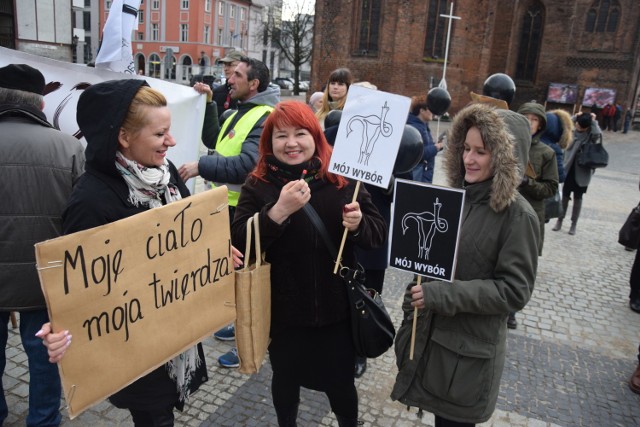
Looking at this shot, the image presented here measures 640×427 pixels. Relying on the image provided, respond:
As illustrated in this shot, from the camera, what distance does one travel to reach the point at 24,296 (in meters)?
2.52

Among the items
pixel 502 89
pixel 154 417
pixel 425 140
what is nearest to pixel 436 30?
pixel 425 140

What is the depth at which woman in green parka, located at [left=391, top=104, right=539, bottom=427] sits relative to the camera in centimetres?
209

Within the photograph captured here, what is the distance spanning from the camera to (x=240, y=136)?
3434mm

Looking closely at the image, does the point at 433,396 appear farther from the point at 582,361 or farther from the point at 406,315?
the point at 582,361

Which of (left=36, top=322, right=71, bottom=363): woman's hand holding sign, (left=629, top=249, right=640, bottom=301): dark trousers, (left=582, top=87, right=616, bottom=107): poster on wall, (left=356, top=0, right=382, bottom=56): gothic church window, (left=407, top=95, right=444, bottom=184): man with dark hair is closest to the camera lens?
(left=36, top=322, right=71, bottom=363): woman's hand holding sign

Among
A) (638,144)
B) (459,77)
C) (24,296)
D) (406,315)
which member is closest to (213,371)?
(24,296)

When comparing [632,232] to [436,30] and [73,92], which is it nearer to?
[73,92]

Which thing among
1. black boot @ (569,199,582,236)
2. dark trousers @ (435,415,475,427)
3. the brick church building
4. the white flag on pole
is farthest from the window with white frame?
dark trousers @ (435,415,475,427)

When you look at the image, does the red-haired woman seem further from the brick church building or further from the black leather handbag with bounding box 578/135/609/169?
the brick church building

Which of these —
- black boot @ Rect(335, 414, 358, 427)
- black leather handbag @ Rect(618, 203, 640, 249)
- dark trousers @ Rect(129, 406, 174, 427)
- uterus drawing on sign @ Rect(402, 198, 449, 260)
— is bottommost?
black boot @ Rect(335, 414, 358, 427)

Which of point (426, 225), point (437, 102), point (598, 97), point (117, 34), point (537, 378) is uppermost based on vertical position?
point (598, 97)

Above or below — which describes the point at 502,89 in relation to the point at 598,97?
below

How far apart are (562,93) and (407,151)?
31927 mm

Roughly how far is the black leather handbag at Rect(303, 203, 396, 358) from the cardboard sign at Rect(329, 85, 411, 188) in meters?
0.29
